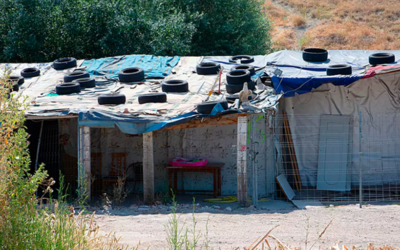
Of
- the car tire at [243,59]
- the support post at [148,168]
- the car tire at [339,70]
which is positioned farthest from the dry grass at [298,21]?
the support post at [148,168]

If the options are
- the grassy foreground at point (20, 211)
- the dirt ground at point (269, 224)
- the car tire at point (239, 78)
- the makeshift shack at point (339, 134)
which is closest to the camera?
the grassy foreground at point (20, 211)

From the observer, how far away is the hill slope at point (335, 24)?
2908 cm

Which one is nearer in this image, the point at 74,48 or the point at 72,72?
the point at 72,72

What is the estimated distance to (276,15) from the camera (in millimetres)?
35125

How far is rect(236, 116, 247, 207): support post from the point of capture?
11.0 metres

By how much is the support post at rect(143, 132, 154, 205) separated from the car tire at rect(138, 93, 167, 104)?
3.55ft

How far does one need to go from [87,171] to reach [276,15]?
87.7 feet

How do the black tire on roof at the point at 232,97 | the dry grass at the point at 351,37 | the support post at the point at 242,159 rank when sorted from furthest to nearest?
the dry grass at the point at 351,37
the black tire on roof at the point at 232,97
the support post at the point at 242,159

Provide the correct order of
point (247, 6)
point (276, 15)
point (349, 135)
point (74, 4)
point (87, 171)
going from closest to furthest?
point (87, 171) → point (349, 135) → point (74, 4) → point (247, 6) → point (276, 15)

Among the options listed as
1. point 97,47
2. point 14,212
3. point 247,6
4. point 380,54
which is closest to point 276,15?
point 247,6

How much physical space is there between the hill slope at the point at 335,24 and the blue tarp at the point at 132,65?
628 inches

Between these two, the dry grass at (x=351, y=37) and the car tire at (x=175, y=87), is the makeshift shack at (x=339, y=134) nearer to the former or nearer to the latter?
the car tire at (x=175, y=87)

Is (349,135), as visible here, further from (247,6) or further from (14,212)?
(247,6)

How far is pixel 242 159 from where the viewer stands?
11.0m
